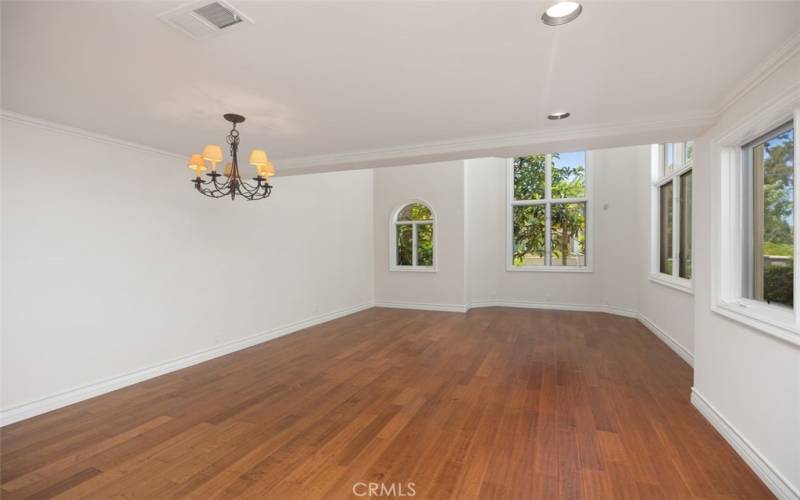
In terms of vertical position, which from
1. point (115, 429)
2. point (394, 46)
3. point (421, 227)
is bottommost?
point (115, 429)

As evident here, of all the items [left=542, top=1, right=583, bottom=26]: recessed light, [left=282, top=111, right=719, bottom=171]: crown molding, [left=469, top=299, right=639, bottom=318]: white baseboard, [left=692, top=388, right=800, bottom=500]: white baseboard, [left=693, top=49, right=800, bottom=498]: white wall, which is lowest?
[left=692, top=388, right=800, bottom=500]: white baseboard

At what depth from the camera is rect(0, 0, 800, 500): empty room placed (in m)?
1.92

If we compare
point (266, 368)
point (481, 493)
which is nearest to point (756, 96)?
point (481, 493)

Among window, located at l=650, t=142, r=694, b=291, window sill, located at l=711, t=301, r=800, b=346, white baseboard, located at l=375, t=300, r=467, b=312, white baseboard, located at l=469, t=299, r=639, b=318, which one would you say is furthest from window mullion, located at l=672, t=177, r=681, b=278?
white baseboard, located at l=375, t=300, r=467, b=312

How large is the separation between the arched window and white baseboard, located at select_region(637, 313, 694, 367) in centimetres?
397

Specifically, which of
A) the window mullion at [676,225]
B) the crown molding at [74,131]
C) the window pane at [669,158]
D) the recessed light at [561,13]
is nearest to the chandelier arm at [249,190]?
the crown molding at [74,131]

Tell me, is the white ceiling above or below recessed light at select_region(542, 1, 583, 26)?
above

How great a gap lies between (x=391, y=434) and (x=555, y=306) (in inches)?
248

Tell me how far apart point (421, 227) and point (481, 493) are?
644 cm

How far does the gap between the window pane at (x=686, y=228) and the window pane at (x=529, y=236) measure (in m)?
3.39

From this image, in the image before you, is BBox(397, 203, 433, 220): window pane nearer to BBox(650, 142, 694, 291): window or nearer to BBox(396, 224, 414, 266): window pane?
BBox(396, 224, 414, 266): window pane

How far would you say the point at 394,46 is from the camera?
1.96 meters

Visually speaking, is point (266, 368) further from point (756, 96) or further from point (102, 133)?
point (756, 96)

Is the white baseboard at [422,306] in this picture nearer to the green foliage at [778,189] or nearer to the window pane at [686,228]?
the window pane at [686,228]
